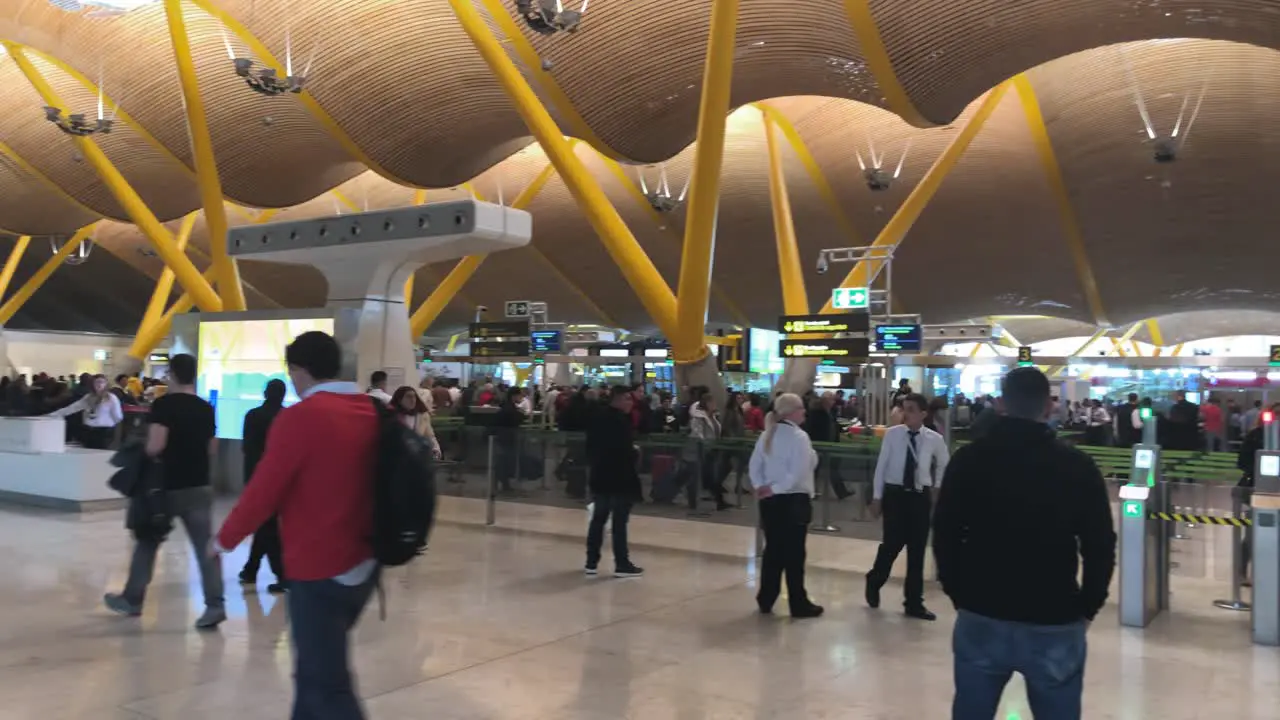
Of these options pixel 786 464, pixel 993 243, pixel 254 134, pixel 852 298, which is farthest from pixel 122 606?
pixel 993 243

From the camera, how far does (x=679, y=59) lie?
18859 millimetres

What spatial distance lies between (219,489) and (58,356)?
2832cm

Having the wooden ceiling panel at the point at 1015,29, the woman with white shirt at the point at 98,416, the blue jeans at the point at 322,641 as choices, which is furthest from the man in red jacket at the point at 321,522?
the wooden ceiling panel at the point at 1015,29

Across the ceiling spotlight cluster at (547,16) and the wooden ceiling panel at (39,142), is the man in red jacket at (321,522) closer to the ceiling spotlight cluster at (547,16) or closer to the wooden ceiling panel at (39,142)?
the ceiling spotlight cluster at (547,16)

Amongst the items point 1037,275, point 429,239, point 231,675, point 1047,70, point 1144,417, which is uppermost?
point 1047,70

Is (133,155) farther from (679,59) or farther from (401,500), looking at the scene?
(401,500)

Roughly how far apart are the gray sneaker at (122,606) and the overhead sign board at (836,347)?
12.7 m

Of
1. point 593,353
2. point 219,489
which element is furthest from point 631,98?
point 593,353

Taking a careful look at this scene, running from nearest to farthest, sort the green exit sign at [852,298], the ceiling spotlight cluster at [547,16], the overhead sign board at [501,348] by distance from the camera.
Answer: the ceiling spotlight cluster at [547,16]
the green exit sign at [852,298]
the overhead sign board at [501,348]

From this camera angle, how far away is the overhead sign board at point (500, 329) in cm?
2261

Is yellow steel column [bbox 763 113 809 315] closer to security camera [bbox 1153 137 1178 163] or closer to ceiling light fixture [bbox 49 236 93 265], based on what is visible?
security camera [bbox 1153 137 1178 163]

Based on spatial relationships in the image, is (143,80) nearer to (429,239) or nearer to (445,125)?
(445,125)

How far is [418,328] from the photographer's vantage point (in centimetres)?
3606

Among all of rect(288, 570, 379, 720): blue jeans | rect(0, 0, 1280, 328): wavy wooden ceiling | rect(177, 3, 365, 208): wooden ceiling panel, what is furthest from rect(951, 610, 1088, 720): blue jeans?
rect(177, 3, 365, 208): wooden ceiling panel
